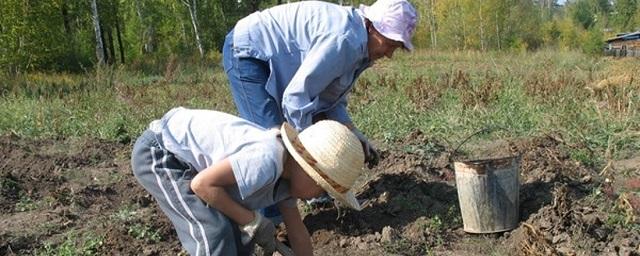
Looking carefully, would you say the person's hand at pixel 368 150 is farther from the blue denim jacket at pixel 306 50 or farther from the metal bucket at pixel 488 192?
the metal bucket at pixel 488 192

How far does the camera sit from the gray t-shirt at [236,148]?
221 cm

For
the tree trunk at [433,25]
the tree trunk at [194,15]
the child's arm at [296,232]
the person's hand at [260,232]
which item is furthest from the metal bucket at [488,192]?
the tree trunk at [433,25]

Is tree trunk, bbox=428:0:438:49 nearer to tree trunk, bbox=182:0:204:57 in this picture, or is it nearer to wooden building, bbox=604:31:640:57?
wooden building, bbox=604:31:640:57

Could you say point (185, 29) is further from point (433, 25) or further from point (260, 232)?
point (260, 232)

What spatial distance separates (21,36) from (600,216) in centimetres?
1666

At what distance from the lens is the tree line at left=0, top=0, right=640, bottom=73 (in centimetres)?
1986

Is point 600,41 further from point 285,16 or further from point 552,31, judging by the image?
point 285,16

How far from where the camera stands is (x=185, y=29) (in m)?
35.2

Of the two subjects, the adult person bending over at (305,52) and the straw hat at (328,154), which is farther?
the adult person bending over at (305,52)

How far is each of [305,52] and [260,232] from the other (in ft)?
3.27

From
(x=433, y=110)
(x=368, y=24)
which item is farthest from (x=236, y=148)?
(x=433, y=110)

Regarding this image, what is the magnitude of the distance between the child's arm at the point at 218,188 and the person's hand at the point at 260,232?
43mm

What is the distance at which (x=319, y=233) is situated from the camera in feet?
12.0

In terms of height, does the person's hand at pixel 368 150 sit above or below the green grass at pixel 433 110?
above
